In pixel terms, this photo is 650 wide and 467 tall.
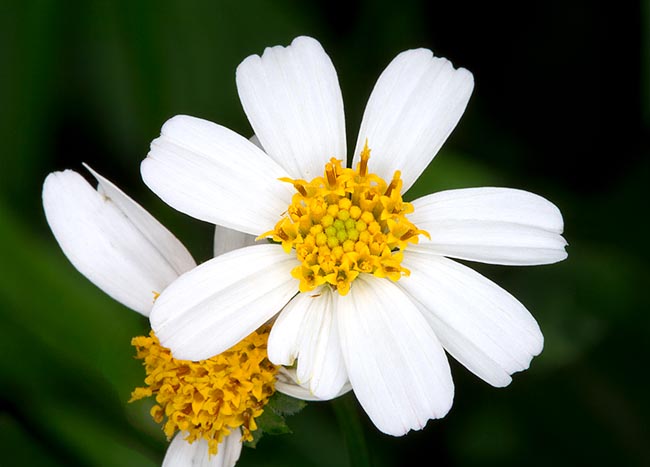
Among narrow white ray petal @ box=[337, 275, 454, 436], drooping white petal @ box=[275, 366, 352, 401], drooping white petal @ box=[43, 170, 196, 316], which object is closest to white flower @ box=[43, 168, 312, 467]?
drooping white petal @ box=[43, 170, 196, 316]

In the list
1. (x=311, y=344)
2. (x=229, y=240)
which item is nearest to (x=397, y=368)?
(x=311, y=344)

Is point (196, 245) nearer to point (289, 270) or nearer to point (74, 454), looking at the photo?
point (74, 454)

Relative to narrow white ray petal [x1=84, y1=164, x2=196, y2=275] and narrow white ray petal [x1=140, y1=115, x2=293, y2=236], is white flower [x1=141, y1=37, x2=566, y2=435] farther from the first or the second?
narrow white ray petal [x1=84, y1=164, x2=196, y2=275]

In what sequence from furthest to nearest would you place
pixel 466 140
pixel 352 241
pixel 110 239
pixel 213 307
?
1. pixel 466 140
2. pixel 110 239
3. pixel 352 241
4. pixel 213 307

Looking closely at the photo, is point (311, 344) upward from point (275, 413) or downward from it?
upward

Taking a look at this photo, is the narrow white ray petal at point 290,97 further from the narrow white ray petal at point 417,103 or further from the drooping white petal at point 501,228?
the drooping white petal at point 501,228

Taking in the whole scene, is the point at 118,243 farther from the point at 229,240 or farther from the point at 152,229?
the point at 229,240
